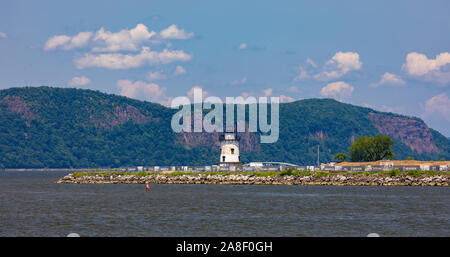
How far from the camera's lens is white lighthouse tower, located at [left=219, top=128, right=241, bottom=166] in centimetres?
12725

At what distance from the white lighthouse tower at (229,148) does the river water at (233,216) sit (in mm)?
42993

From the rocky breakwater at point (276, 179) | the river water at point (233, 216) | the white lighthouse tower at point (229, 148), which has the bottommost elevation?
the river water at point (233, 216)

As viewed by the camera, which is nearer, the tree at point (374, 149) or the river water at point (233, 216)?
the river water at point (233, 216)

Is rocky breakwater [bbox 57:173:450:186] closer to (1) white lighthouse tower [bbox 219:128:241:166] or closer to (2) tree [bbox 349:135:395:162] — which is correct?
(1) white lighthouse tower [bbox 219:128:241:166]

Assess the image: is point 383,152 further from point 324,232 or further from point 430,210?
point 324,232

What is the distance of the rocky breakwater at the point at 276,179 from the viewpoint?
342 ft

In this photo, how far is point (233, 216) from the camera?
5809 cm

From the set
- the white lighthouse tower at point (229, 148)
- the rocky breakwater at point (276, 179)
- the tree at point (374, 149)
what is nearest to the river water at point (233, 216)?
the rocky breakwater at point (276, 179)

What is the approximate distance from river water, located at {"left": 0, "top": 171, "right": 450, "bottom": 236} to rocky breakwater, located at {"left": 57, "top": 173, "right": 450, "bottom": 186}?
19700 millimetres

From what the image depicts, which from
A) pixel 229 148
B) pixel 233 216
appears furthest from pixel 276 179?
pixel 233 216

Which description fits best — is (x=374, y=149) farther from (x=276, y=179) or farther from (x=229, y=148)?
(x=276, y=179)

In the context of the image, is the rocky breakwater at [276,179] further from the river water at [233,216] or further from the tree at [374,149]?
the tree at [374,149]

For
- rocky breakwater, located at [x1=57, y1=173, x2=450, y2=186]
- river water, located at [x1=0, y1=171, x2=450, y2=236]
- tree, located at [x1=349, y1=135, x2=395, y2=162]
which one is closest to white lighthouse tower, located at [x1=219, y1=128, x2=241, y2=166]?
rocky breakwater, located at [x1=57, y1=173, x2=450, y2=186]
